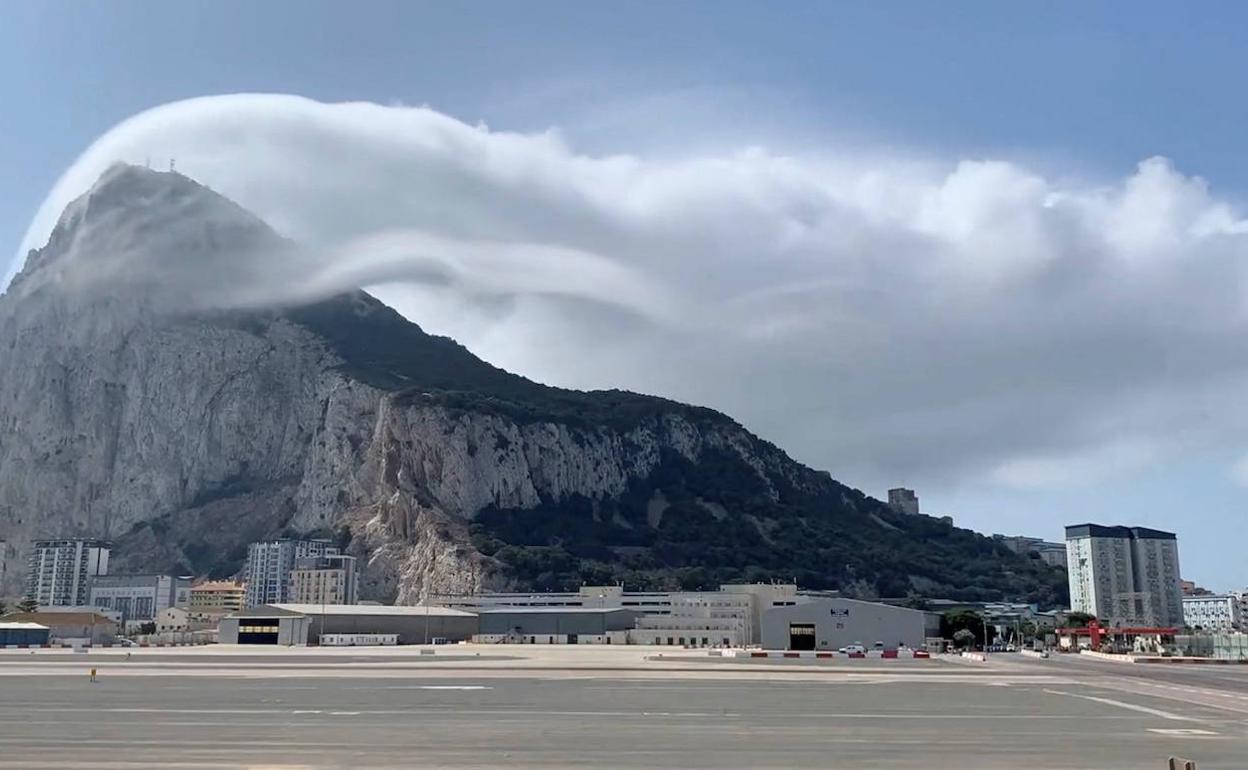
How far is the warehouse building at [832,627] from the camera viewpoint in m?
124

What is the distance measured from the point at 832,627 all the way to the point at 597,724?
103874 millimetres

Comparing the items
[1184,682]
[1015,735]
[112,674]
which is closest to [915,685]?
[1184,682]

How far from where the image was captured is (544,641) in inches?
6019

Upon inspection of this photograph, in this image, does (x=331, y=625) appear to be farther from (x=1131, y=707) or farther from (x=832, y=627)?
(x=1131, y=707)

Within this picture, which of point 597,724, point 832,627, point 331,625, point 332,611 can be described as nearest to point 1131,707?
point 597,724

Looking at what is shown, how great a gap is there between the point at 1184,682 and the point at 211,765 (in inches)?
1862

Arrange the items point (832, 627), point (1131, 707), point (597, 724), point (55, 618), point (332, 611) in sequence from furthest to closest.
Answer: point (55, 618) < point (332, 611) < point (832, 627) < point (1131, 707) < point (597, 724)

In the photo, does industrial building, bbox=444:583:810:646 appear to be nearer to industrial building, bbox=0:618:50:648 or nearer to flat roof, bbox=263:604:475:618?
flat roof, bbox=263:604:475:618

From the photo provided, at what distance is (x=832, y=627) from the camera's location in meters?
125

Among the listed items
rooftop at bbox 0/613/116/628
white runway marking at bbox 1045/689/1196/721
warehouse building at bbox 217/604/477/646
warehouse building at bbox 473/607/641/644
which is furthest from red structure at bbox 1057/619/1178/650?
rooftop at bbox 0/613/116/628

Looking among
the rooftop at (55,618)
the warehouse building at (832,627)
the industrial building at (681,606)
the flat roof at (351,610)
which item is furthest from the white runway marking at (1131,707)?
the rooftop at (55,618)

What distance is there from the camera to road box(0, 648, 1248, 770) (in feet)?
66.7

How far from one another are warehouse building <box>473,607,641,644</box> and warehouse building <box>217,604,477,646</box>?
906 cm

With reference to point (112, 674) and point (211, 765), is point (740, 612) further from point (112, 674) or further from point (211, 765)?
point (211, 765)
